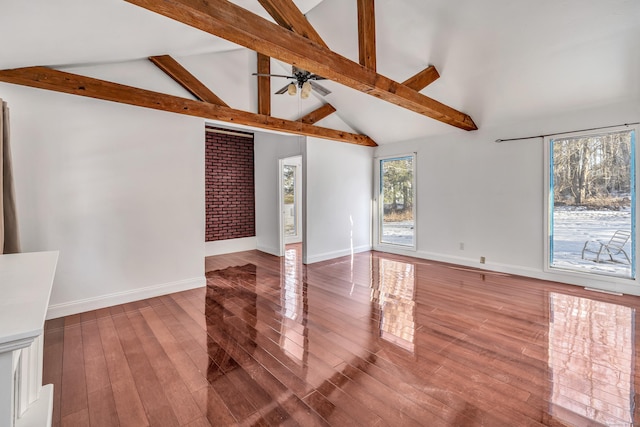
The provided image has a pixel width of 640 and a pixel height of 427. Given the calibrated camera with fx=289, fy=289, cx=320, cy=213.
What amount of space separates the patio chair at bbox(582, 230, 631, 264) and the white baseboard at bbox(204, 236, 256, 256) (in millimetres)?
6195

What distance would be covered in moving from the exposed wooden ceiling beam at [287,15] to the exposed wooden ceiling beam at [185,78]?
1975 millimetres

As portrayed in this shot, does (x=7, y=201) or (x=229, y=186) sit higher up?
(x=229, y=186)

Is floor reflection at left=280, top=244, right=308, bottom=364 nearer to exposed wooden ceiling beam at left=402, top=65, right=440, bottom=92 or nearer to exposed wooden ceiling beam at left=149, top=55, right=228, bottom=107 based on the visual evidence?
exposed wooden ceiling beam at left=149, top=55, right=228, bottom=107

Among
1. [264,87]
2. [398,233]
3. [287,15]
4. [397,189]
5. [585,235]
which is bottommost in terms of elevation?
[398,233]

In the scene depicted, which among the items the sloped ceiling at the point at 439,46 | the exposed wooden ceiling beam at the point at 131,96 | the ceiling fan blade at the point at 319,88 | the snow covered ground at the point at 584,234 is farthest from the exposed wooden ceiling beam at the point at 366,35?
the snow covered ground at the point at 584,234

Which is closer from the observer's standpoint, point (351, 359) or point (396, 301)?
point (351, 359)

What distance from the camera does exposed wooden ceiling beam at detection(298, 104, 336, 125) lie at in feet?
18.1

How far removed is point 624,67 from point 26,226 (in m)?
6.70

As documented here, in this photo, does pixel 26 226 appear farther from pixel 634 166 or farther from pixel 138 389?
pixel 634 166

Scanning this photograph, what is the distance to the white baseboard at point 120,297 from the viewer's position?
316 cm

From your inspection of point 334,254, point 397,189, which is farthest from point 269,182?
point 397,189

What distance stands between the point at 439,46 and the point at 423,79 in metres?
0.41

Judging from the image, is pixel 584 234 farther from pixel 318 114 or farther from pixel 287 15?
pixel 287 15

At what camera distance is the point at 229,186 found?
6.73 metres
